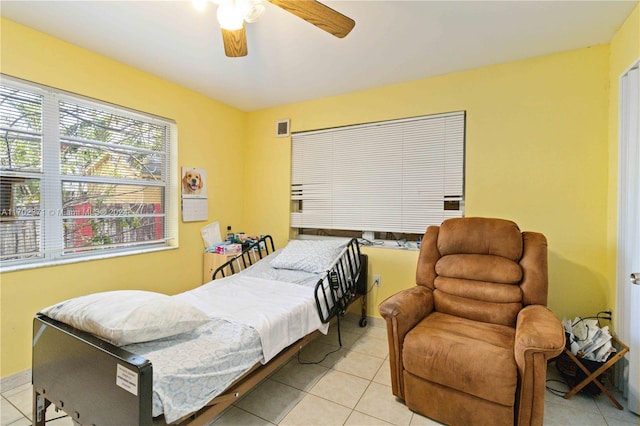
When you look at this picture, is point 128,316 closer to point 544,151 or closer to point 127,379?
point 127,379

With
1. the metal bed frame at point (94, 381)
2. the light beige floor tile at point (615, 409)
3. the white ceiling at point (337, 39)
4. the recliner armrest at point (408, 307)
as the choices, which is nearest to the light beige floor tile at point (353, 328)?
the recliner armrest at point (408, 307)

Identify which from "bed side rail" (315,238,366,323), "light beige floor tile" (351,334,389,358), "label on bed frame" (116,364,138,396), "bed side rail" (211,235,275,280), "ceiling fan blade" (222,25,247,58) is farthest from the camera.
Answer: "bed side rail" (211,235,275,280)

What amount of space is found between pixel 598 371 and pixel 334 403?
1.69 metres

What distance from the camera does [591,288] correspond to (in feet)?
7.43

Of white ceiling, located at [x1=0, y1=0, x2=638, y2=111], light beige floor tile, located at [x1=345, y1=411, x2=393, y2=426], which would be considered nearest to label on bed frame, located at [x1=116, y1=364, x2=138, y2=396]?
light beige floor tile, located at [x1=345, y1=411, x2=393, y2=426]

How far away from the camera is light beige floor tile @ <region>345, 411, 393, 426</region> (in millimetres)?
1691

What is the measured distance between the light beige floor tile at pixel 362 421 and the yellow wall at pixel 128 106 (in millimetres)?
2204

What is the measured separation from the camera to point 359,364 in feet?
7.66

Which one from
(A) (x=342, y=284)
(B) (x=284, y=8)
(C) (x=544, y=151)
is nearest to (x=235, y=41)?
(B) (x=284, y=8)

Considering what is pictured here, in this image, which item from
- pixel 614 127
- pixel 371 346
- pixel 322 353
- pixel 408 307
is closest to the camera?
pixel 408 307

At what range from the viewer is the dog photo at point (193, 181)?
125 inches

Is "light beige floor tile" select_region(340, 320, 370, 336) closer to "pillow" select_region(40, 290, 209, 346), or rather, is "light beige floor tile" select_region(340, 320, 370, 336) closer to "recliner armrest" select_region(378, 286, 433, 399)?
→ "recliner armrest" select_region(378, 286, 433, 399)

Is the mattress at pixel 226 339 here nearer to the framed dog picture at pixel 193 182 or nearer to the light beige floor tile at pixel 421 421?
the light beige floor tile at pixel 421 421

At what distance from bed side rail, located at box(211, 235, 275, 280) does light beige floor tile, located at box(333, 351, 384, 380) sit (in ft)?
4.81
